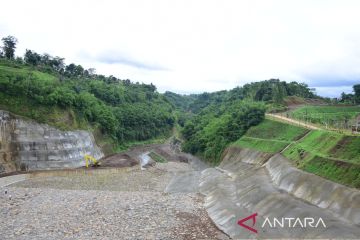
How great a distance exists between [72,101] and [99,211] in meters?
45.4

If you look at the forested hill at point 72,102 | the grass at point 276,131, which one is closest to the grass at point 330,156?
the grass at point 276,131

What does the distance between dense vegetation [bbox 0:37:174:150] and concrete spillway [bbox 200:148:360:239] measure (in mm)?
36038

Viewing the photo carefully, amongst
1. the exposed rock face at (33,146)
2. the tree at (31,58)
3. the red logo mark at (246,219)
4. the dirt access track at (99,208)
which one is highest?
the tree at (31,58)

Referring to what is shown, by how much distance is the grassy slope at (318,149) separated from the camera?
38.2m

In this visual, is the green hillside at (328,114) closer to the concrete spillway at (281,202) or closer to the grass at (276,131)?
the grass at (276,131)

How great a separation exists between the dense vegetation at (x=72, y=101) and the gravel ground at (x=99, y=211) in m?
18.5

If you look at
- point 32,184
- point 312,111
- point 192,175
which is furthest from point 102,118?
point 312,111

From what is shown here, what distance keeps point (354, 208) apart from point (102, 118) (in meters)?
74.8

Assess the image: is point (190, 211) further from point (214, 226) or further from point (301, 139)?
point (301, 139)

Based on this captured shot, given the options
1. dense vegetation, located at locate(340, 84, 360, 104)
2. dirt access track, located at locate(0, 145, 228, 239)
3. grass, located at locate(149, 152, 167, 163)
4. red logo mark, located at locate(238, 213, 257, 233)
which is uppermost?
dense vegetation, located at locate(340, 84, 360, 104)

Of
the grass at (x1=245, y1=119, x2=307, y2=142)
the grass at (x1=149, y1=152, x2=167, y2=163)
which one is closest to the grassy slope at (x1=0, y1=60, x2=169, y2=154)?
the grass at (x1=149, y1=152, x2=167, y2=163)

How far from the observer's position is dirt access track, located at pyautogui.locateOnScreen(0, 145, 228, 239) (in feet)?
114

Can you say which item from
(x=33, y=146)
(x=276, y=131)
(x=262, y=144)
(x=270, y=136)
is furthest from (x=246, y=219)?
(x=33, y=146)

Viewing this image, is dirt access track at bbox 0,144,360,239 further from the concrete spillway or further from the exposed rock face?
the exposed rock face
